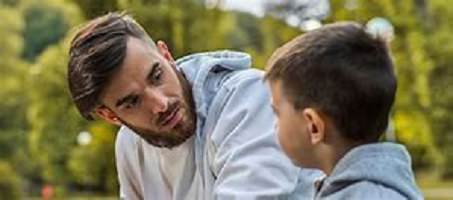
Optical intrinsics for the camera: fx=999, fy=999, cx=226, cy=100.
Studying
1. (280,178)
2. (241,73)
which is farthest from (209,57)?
(280,178)

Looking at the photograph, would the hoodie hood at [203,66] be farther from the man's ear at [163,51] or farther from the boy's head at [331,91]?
the boy's head at [331,91]

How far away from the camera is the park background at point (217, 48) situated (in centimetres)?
561

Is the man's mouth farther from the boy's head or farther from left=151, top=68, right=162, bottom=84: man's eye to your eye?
the boy's head

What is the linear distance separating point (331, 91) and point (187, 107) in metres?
0.24

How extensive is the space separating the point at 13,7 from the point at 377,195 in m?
11.0

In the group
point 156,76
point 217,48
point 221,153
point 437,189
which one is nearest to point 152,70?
point 156,76

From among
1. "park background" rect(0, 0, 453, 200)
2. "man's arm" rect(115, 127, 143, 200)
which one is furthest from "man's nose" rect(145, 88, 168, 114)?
"park background" rect(0, 0, 453, 200)

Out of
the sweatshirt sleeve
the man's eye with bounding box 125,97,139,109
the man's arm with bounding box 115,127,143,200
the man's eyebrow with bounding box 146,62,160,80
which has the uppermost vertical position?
the man's eyebrow with bounding box 146,62,160,80

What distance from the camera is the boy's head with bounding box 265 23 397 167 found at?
850 millimetres

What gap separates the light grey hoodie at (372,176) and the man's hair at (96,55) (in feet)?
0.88

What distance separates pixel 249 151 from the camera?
0.97 m

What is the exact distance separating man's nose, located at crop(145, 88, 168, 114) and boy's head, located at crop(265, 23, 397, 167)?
0.56ft

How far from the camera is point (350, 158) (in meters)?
0.86

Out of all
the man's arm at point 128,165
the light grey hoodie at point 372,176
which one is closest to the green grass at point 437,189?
the man's arm at point 128,165
